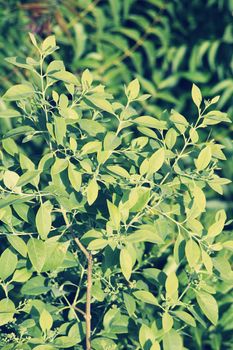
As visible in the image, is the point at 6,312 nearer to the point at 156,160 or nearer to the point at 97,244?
the point at 97,244

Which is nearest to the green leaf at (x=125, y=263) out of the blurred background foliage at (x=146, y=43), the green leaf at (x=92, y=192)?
the green leaf at (x=92, y=192)

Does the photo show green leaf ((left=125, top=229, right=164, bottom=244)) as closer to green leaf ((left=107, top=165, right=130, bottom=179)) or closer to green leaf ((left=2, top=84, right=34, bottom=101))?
green leaf ((left=107, top=165, right=130, bottom=179))

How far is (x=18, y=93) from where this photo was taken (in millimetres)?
1517

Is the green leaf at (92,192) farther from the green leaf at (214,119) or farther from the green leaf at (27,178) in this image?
the green leaf at (214,119)

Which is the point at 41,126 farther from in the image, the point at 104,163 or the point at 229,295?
the point at 229,295

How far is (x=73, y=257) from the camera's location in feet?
5.37

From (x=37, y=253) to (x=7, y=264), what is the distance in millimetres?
89

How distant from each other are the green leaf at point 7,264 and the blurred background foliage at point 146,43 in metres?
1.85

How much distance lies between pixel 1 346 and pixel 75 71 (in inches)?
82.8

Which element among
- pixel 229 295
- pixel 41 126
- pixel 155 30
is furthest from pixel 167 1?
pixel 41 126

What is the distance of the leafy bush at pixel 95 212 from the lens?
1468 mm

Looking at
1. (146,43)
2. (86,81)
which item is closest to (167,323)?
(86,81)

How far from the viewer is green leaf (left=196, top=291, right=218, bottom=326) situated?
1.53 metres

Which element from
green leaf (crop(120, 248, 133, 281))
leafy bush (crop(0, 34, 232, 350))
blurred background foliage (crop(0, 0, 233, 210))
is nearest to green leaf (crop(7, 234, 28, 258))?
leafy bush (crop(0, 34, 232, 350))
